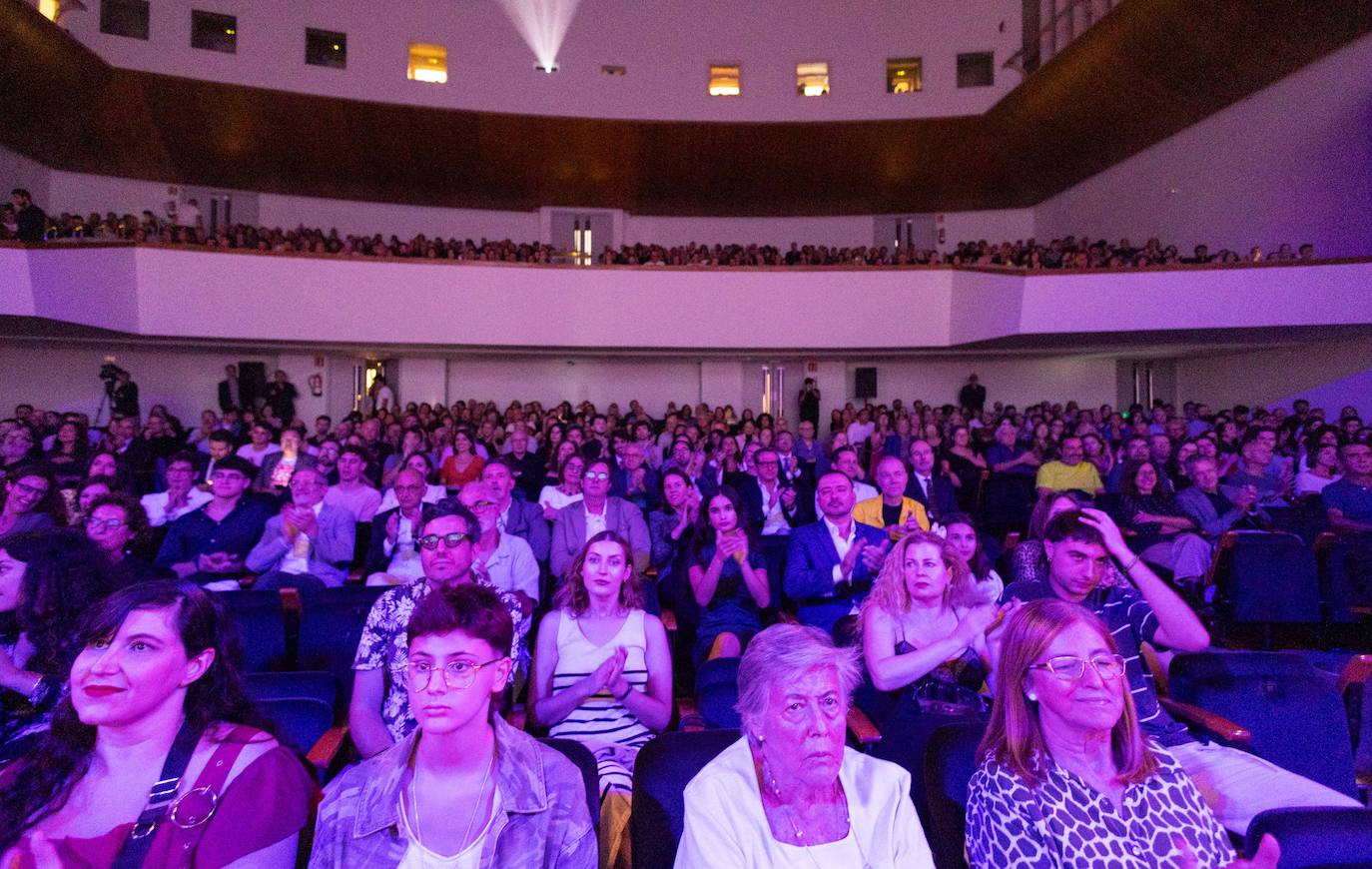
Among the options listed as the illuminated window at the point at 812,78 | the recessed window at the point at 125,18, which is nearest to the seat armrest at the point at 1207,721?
the illuminated window at the point at 812,78

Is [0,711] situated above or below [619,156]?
below

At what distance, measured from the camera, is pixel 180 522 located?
3.73 meters

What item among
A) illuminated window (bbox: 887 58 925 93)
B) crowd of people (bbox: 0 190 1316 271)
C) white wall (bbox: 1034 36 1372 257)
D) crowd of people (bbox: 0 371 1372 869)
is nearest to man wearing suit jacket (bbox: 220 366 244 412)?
crowd of people (bbox: 0 190 1316 271)

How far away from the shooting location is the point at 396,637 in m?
2.15

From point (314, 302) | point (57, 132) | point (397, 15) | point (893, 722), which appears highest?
point (397, 15)

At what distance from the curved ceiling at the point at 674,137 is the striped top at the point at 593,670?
10.2 metres

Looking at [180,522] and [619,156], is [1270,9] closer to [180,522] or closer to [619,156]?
[619,156]

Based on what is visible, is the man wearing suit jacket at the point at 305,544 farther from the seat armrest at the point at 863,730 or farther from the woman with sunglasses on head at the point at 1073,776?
the woman with sunglasses on head at the point at 1073,776

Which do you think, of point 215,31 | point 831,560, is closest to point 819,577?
point 831,560

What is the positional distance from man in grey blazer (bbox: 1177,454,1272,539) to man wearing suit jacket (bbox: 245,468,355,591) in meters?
4.52

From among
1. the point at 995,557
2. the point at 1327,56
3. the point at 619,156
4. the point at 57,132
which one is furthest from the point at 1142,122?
the point at 57,132

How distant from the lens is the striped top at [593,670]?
2.21 metres

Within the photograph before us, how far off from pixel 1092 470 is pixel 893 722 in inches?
162

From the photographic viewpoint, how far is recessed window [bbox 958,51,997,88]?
12.0 m
